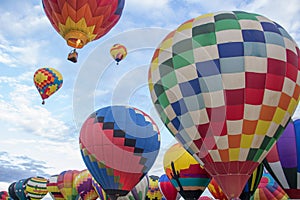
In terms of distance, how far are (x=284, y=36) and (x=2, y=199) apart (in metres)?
28.0

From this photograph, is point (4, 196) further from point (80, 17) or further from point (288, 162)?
point (288, 162)

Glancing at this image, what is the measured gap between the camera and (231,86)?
30.6ft

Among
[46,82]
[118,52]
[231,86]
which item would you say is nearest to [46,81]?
[46,82]

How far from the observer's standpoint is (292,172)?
1186cm

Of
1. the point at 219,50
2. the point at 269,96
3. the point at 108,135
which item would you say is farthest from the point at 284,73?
the point at 108,135

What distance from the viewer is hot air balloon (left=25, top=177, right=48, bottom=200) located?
84.3ft

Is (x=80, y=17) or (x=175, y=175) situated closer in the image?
(x=80, y=17)

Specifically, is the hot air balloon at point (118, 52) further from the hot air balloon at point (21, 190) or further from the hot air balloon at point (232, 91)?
the hot air balloon at point (232, 91)

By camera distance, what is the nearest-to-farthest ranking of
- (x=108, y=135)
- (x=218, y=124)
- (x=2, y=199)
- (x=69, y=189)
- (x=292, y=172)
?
(x=218, y=124) < (x=292, y=172) < (x=108, y=135) < (x=69, y=189) < (x=2, y=199)

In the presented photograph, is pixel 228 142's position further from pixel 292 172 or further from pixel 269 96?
pixel 292 172

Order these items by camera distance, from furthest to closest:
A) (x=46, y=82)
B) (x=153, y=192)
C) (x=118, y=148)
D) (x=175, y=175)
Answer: (x=153, y=192), (x=46, y=82), (x=175, y=175), (x=118, y=148)

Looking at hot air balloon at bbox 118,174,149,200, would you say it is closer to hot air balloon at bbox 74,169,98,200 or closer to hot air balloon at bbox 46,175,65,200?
hot air balloon at bbox 74,169,98,200

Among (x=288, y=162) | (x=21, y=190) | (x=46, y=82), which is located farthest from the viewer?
(x=21, y=190)

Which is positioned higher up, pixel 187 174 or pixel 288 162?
pixel 187 174
